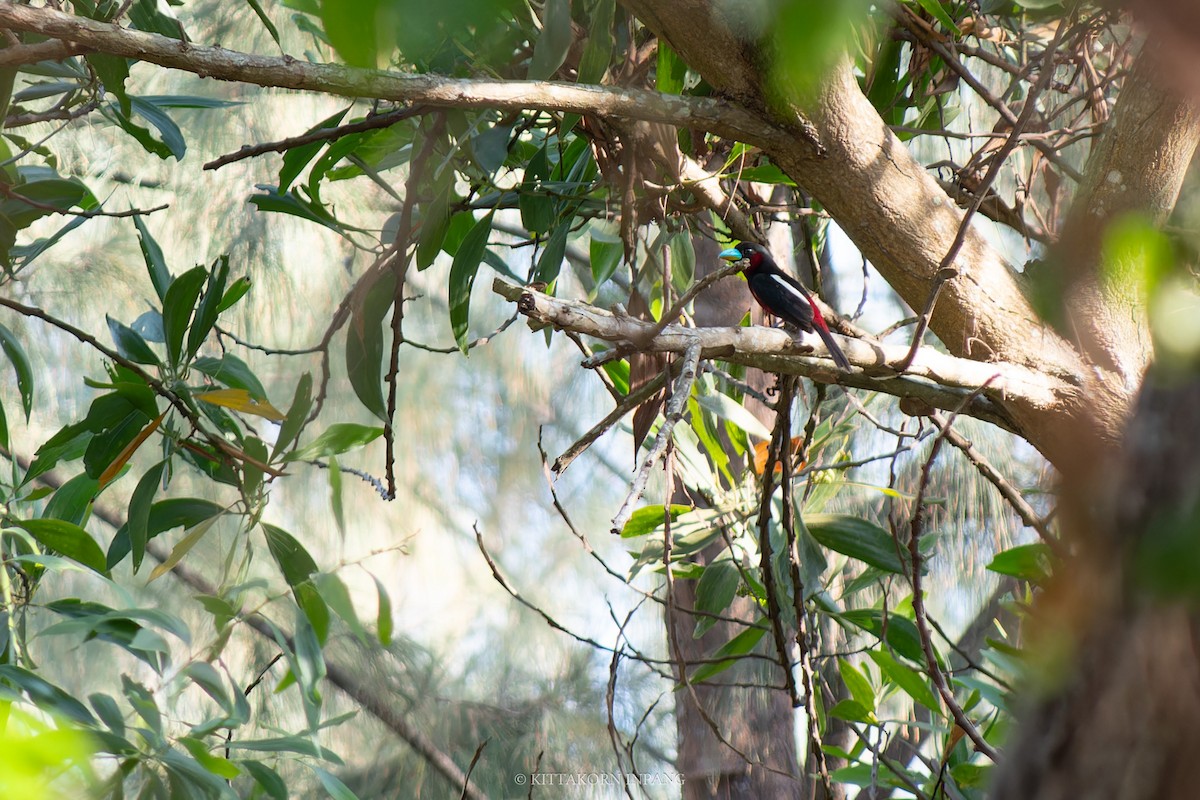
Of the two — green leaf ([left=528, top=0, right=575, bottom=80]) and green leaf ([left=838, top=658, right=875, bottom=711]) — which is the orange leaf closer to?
green leaf ([left=528, top=0, right=575, bottom=80])

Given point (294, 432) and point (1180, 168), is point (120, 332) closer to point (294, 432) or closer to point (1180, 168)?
point (294, 432)

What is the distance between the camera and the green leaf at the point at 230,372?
1.71 meters

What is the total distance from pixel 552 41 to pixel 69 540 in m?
0.99

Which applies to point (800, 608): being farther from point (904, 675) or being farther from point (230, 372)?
point (230, 372)

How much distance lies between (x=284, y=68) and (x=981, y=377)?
35.8 inches

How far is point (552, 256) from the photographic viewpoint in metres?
1.65

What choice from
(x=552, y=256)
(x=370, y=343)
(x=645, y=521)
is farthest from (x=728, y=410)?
(x=370, y=343)

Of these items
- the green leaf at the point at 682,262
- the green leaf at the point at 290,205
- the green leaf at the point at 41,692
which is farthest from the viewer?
the green leaf at the point at 682,262

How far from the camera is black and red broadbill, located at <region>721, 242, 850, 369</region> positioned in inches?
75.8

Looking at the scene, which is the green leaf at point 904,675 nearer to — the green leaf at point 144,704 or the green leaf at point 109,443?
the green leaf at point 144,704

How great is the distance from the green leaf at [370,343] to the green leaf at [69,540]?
446mm

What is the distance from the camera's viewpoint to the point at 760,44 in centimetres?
114

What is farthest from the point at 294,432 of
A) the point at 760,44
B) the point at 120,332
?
the point at 760,44

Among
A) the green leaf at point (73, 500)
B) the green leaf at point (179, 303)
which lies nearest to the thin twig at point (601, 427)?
the green leaf at point (179, 303)
